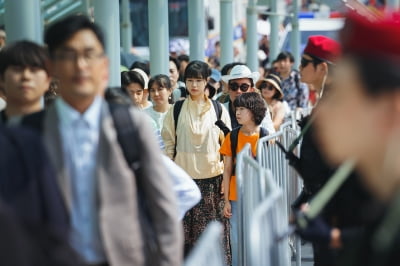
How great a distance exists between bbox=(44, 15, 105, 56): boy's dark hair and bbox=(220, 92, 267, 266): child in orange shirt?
4329 millimetres

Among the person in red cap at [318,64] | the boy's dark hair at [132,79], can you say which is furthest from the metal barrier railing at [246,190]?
the boy's dark hair at [132,79]

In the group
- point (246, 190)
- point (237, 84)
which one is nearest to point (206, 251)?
point (246, 190)

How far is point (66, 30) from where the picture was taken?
439 centimetres

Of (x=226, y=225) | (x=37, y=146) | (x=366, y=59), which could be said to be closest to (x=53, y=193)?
(x=37, y=146)

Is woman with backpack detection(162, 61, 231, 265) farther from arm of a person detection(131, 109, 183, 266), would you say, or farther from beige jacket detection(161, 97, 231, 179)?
arm of a person detection(131, 109, 183, 266)

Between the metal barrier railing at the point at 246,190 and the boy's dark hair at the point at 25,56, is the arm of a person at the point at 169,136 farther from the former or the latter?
the boy's dark hair at the point at 25,56

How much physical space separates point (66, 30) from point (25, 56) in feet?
3.03

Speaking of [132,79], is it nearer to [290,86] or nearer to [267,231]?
[267,231]

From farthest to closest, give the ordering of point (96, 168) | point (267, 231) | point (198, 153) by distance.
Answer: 1. point (198, 153)
2. point (267, 231)
3. point (96, 168)

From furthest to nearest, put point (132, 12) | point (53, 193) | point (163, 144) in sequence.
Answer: point (132, 12) → point (163, 144) → point (53, 193)

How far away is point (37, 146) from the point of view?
A: 389 centimetres

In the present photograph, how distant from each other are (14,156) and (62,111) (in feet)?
1.85

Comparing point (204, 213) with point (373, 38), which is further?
point (204, 213)

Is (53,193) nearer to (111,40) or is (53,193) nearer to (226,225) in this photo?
(111,40)
